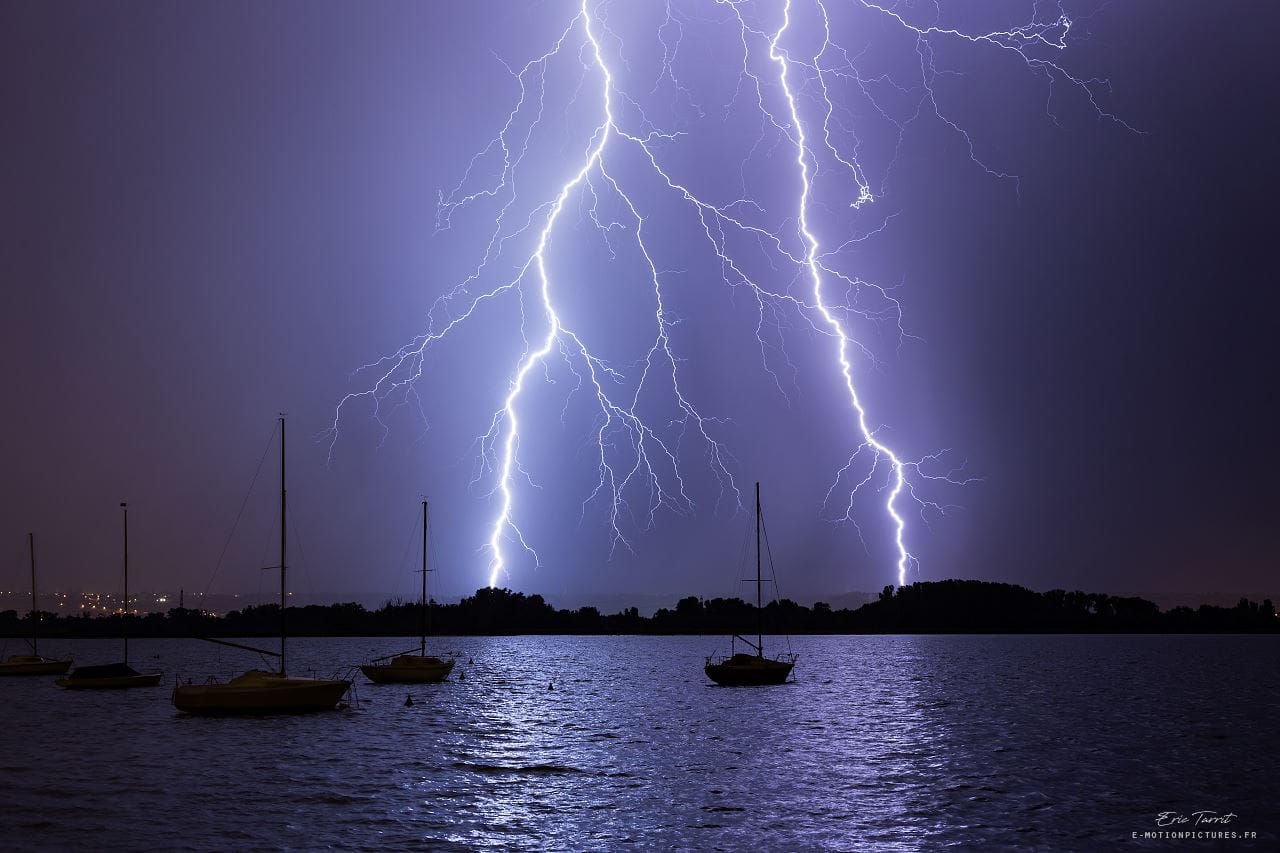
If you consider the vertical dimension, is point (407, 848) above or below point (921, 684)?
above

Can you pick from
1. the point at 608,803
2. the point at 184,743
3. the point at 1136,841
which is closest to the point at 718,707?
the point at 184,743

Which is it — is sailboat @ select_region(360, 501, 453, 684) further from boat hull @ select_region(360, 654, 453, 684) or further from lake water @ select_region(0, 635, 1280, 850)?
lake water @ select_region(0, 635, 1280, 850)

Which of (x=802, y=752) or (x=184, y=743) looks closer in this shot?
(x=802, y=752)

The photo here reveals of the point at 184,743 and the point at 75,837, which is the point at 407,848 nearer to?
the point at 75,837

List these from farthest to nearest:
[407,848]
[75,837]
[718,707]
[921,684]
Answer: [921,684] → [718,707] → [75,837] → [407,848]
